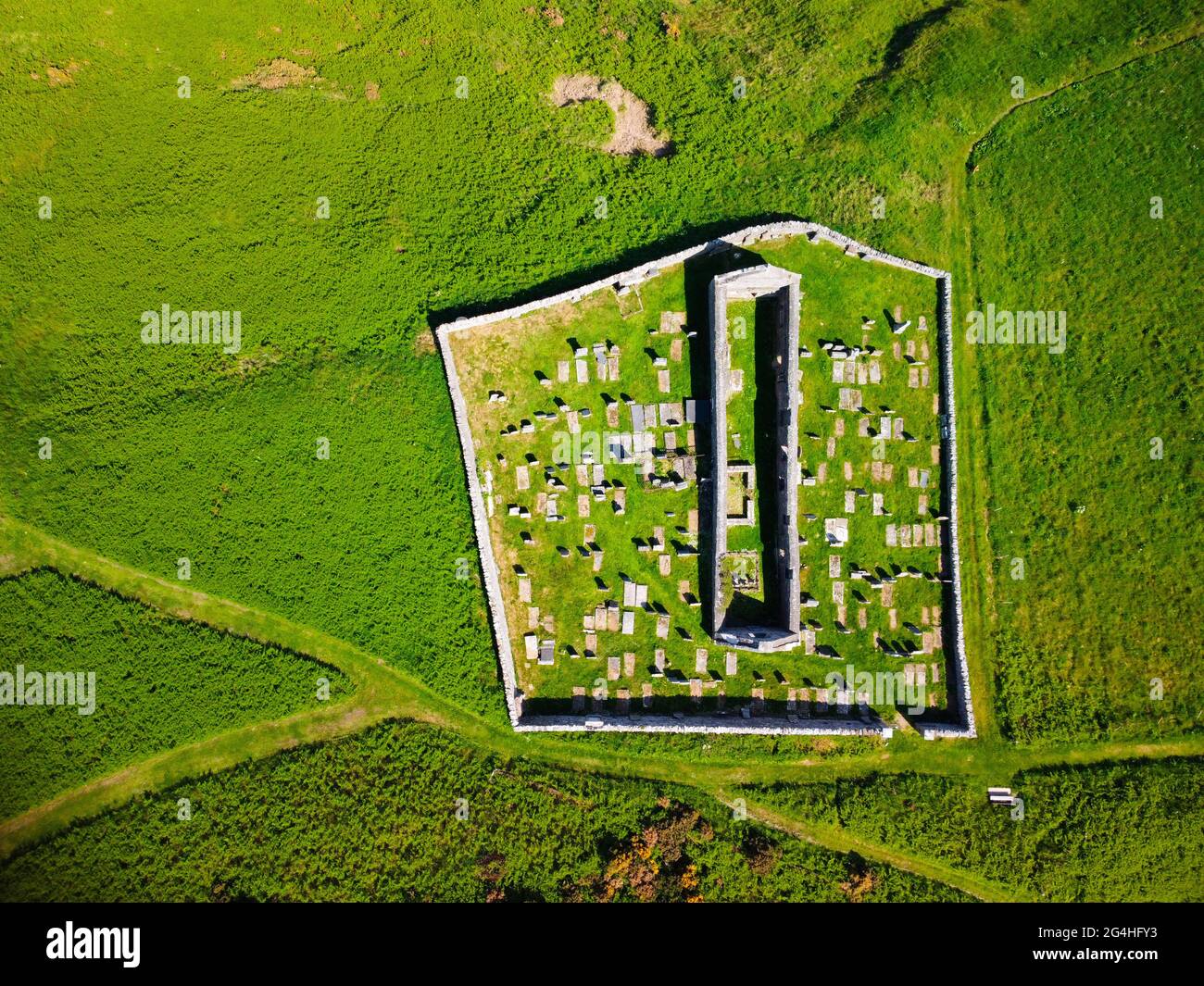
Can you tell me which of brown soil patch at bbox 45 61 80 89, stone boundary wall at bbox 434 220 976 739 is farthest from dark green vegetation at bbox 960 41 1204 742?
brown soil patch at bbox 45 61 80 89

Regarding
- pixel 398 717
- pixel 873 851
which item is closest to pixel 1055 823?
pixel 873 851

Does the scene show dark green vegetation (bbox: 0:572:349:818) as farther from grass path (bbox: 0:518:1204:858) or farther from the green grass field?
grass path (bbox: 0:518:1204:858)

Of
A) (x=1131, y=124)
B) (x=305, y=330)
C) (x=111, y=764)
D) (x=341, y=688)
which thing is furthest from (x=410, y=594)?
(x=1131, y=124)

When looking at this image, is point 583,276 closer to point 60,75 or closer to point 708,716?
point 708,716

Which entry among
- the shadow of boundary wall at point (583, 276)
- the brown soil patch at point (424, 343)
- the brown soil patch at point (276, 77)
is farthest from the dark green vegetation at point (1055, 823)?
the brown soil patch at point (276, 77)
